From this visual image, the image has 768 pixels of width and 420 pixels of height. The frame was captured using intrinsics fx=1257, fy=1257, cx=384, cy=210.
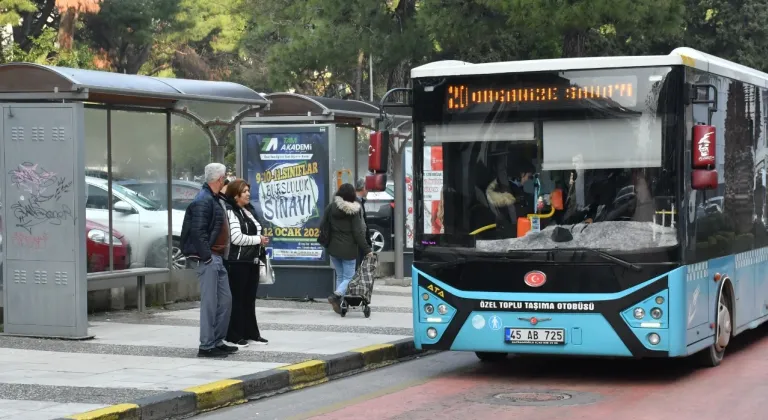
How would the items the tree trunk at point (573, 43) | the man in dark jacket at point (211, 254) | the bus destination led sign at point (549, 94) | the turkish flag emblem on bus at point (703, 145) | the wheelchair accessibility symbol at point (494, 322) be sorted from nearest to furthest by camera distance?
the turkish flag emblem on bus at point (703, 145), the bus destination led sign at point (549, 94), the wheelchair accessibility symbol at point (494, 322), the man in dark jacket at point (211, 254), the tree trunk at point (573, 43)

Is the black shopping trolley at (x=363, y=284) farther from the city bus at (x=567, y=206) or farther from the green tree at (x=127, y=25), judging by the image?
the green tree at (x=127, y=25)

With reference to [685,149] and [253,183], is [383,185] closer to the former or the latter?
[685,149]

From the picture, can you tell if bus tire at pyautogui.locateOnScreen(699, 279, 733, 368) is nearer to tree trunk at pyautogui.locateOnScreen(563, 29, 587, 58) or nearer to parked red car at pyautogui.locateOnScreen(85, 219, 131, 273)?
parked red car at pyautogui.locateOnScreen(85, 219, 131, 273)

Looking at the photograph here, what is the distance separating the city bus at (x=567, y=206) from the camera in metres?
10.3

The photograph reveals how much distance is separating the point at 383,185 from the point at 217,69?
41.7 m

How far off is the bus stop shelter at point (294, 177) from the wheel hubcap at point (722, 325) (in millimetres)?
6529

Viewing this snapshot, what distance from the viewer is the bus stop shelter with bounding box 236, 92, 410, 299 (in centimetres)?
1700

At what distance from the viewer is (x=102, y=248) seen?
1526cm

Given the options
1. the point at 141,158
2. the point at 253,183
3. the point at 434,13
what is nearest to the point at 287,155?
the point at 253,183

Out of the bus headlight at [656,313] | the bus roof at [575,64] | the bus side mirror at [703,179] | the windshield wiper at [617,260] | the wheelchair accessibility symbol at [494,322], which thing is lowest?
the wheelchair accessibility symbol at [494,322]

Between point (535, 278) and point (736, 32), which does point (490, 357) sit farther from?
point (736, 32)

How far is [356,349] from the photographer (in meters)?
12.3

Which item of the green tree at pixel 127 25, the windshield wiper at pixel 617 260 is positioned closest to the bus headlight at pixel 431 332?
the windshield wiper at pixel 617 260

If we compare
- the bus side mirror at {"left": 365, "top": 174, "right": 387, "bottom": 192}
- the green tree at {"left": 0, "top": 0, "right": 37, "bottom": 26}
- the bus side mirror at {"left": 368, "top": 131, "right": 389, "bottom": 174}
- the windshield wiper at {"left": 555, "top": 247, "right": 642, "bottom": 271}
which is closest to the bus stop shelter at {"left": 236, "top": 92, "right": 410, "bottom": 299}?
the bus side mirror at {"left": 365, "top": 174, "right": 387, "bottom": 192}
